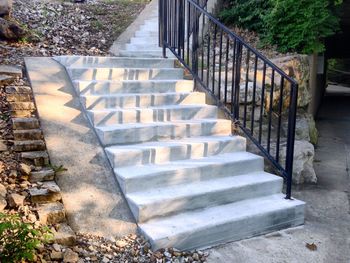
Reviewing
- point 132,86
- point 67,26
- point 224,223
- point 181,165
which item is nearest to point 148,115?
point 132,86

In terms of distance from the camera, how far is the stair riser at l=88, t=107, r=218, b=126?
134 inches

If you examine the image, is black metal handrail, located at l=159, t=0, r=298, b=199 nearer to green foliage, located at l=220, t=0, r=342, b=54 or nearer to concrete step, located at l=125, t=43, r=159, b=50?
concrete step, located at l=125, t=43, r=159, b=50

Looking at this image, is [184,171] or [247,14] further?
[247,14]

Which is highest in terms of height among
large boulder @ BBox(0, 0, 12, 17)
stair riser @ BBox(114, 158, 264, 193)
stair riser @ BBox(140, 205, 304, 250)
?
large boulder @ BBox(0, 0, 12, 17)

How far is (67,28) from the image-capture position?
19.4ft

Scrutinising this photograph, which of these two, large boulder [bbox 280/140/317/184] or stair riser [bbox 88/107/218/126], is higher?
stair riser [bbox 88/107/218/126]

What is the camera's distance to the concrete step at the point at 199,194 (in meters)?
2.72

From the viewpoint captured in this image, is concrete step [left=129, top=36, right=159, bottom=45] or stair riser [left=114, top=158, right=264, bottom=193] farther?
concrete step [left=129, top=36, right=159, bottom=45]

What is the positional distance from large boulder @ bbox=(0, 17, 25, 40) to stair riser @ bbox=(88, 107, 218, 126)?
2175 mm

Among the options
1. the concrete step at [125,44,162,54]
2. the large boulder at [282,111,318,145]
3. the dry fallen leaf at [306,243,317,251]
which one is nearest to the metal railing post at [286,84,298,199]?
the dry fallen leaf at [306,243,317,251]

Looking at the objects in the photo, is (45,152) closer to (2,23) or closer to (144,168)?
(144,168)

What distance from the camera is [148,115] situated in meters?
3.61

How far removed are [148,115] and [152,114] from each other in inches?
1.6

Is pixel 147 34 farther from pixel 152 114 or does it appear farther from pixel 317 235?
pixel 317 235
